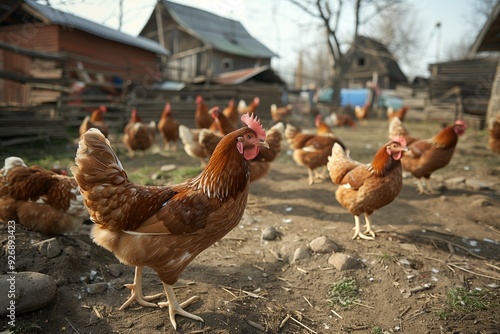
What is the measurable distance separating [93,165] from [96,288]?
1363 millimetres

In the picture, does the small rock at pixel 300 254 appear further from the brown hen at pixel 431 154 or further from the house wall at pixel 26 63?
the house wall at pixel 26 63

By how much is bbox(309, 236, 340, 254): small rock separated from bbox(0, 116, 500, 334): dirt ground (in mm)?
87

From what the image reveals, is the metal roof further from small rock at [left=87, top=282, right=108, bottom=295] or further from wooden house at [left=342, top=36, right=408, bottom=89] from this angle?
wooden house at [left=342, top=36, right=408, bottom=89]

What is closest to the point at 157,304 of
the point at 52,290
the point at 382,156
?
the point at 52,290

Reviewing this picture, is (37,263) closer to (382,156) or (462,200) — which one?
(382,156)

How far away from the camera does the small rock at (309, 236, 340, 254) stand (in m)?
3.86

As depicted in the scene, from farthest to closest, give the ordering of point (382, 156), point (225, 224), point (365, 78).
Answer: point (365, 78) < point (382, 156) < point (225, 224)

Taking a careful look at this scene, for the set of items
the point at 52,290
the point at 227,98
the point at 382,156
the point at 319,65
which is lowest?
the point at 52,290

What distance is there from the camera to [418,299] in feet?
10.1

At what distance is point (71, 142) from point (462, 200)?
37.6 feet

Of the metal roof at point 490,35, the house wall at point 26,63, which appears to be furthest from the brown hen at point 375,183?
the house wall at point 26,63

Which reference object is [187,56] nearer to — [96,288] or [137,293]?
[96,288]

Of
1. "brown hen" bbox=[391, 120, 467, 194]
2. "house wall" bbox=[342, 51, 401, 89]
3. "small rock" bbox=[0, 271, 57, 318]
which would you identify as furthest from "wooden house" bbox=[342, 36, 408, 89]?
"small rock" bbox=[0, 271, 57, 318]

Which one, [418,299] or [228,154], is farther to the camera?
[418,299]
